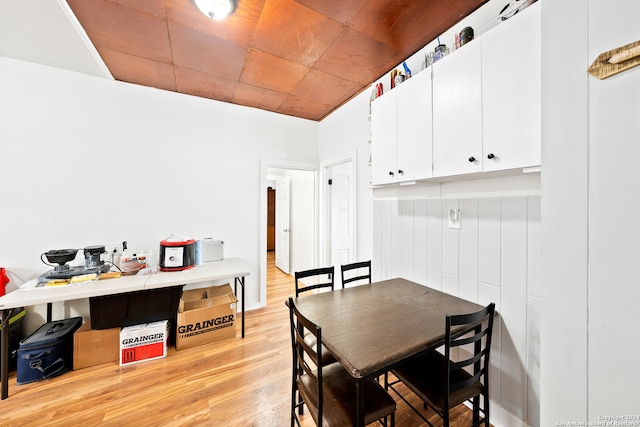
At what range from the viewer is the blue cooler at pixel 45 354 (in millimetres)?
1850

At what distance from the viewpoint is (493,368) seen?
1.53 metres

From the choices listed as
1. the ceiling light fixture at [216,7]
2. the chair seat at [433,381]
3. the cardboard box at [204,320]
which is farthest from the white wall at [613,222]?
the cardboard box at [204,320]

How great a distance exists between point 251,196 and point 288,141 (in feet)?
3.11

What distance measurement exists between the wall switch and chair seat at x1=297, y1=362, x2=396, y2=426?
116 cm

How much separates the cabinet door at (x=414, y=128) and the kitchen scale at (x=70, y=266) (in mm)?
2829

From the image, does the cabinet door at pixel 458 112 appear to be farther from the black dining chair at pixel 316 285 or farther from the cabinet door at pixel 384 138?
the black dining chair at pixel 316 285

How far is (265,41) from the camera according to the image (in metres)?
1.91

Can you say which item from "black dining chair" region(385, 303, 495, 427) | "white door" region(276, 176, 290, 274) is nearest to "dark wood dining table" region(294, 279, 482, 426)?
"black dining chair" region(385, 303, 495, 427)

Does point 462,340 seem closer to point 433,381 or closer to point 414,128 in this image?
point 433,381

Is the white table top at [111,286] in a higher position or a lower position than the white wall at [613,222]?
lower

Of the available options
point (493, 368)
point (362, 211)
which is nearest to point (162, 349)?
point (362, 211)

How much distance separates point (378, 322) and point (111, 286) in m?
2.16

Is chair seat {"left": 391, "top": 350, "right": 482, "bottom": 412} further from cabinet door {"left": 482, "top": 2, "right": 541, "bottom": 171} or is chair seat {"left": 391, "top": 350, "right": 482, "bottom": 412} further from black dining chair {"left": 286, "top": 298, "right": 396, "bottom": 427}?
cabinet door {"left": 482, "top": 2, "right": 541, "bottom": 171}

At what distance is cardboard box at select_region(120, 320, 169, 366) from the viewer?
82.7 inches
